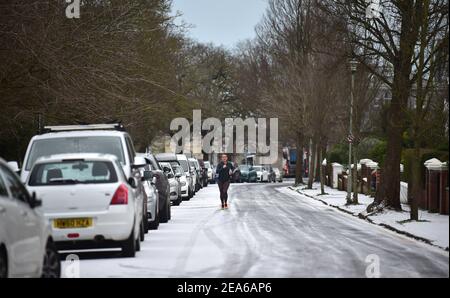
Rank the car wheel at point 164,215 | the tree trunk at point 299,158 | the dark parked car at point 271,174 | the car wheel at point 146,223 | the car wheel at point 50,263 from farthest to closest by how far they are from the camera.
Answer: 1. the dark parked car at point 271,174
2. the tree trunk at point 299,158
3. the car wheel at point 164,215
4. the car wheel at point 146,223
5. the car wheel at point 50,263

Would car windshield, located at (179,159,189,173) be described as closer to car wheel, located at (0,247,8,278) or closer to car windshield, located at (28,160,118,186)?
car windshield, located at (28,160,118,186)

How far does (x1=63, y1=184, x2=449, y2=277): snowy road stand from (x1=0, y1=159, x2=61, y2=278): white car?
1.63 metres

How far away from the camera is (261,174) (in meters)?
87.5

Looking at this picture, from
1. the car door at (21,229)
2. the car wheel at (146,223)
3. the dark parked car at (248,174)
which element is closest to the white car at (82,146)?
the car wheel at (146,223)

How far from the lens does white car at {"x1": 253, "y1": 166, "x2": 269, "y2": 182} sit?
87375 millimetres

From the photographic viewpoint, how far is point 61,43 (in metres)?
29.3

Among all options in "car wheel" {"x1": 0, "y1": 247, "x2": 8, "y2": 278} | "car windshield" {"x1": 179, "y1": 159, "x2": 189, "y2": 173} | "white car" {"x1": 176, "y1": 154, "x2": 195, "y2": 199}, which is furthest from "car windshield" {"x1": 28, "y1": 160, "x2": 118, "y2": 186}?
"car windshield" {"x1": 179, "y1": 159, "x2": 189, "y2": 173}

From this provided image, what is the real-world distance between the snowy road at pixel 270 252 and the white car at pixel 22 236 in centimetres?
163

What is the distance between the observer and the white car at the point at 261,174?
8738 cm

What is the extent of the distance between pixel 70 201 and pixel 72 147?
3.39 m

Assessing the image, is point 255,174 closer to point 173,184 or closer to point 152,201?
point 173,184

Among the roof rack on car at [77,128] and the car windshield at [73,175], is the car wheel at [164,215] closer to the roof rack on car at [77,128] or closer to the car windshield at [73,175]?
the roof rack on car at [77,128]

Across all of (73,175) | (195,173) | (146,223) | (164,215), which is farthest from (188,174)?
(73,175)
